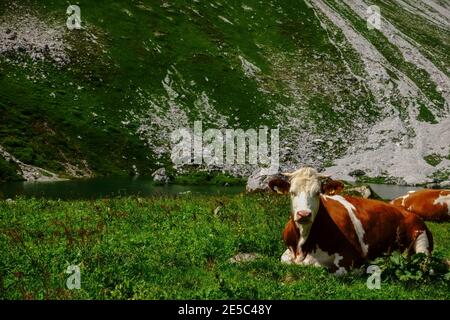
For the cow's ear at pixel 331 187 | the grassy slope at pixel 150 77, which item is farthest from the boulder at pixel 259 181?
the grassy slope at pixel 150 77

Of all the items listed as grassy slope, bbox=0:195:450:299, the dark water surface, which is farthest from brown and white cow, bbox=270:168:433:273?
the dark water surface

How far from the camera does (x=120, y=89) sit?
92.4 metres

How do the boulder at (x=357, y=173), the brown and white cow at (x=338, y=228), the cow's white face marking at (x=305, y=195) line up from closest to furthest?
the cow's white face marking at (x=305, y=195), the brown and white cow at (x=338, y=228), the boulder at (x=357, y=173)

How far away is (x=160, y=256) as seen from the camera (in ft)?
42.4

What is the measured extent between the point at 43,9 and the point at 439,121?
8138cm

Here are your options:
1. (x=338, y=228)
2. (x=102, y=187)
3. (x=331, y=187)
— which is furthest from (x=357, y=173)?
(x=331, y=187)

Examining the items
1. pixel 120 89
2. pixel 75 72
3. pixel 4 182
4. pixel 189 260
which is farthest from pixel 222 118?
pixel 189 260

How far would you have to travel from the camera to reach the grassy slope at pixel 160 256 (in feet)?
32.4

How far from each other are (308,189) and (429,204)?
16592 mm

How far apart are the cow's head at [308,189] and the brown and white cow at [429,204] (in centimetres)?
1478

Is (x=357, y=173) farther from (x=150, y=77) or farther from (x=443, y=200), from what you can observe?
(x=443, y=200)

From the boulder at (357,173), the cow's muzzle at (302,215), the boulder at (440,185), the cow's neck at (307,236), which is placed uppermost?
the cow's muzzle at (302,215)

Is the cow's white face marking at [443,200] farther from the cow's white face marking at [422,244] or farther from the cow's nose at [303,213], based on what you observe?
the cow's nose at [303,213]
